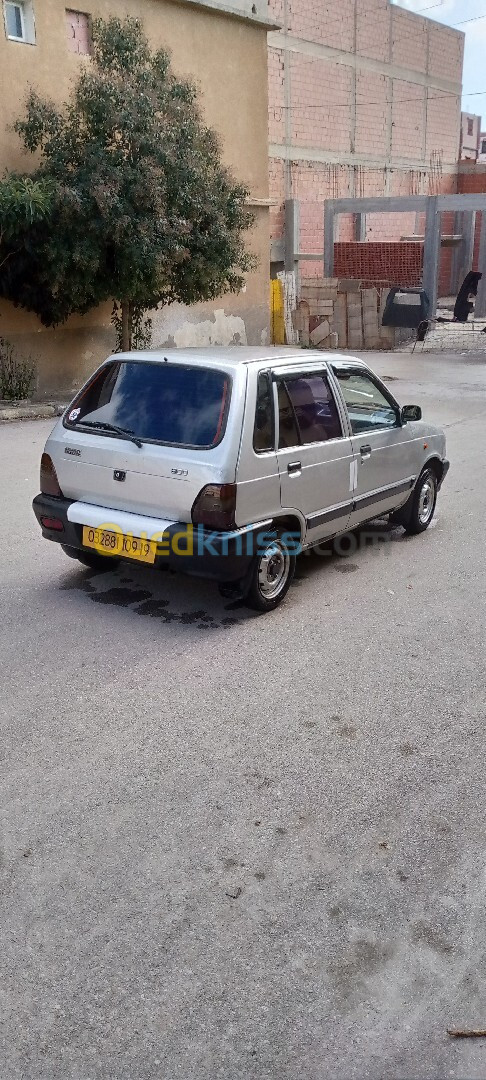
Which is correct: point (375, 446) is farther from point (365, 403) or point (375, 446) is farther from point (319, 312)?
point (319, 312)

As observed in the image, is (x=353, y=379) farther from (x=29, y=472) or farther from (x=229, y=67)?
(x=229, y=67)

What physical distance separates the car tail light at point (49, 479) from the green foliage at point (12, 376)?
889cm

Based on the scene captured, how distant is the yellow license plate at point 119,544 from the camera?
17.6 feet

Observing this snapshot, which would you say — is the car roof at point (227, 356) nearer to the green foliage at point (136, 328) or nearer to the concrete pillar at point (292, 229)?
the green foliage at point (136, 328)

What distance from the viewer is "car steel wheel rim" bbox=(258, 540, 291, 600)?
5605 mm

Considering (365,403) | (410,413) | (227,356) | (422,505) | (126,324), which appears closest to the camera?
(227,356)

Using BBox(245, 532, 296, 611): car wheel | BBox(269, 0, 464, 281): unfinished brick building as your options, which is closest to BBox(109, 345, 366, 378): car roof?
BBox(245, 532, 296, 611): car wheel

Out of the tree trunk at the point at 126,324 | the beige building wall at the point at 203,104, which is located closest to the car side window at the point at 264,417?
the tree trunk at the point at 126,324

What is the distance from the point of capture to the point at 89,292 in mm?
13758

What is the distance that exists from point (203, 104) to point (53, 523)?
552 inches

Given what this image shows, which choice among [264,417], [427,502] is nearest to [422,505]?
[427,502]

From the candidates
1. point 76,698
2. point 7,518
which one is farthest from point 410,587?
point 7,518

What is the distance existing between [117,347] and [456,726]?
13.4 m

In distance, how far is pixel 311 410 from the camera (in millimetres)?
5969
